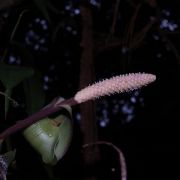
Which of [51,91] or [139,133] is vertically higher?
[51,91]

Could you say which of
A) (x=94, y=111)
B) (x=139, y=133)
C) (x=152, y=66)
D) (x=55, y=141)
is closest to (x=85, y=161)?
(x=94, y=111)

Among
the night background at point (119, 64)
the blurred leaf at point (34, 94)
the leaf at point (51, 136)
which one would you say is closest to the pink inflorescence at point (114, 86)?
the leaf at point (51, 136)

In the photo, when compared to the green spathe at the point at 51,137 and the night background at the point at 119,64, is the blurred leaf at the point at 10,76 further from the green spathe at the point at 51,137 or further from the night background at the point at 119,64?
the night background at the point at 119,64

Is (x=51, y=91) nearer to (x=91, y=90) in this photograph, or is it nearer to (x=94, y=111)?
(x=94, y=111)

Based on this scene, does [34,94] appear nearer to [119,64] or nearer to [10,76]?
[10,76]

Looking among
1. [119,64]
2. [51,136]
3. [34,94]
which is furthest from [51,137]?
[119,64]
